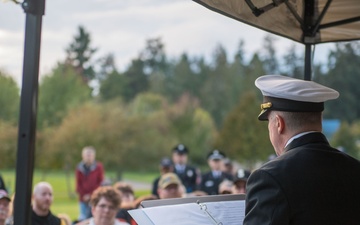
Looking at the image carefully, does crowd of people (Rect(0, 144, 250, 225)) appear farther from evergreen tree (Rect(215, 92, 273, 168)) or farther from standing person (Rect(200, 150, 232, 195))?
evergreen tree (Rect(215, 92, 273, 168))

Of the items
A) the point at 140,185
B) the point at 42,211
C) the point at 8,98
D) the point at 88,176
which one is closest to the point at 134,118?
the point at 140,185

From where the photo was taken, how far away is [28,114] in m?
2.40

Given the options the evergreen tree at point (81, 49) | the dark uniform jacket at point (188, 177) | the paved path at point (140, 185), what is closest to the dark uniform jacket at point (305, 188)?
the dark uniform jacket at point (188, 177)

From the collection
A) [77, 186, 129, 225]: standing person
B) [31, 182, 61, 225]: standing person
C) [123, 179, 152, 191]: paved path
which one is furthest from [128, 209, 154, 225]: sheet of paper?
[123, 179, 152, 191]: paved path

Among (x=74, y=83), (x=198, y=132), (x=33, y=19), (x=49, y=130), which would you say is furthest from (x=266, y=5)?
(x=198, y=132)

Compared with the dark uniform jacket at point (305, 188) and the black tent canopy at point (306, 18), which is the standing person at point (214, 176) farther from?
the dark uniform jacket at point (305, 188)

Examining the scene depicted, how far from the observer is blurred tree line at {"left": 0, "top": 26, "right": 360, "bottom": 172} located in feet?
108

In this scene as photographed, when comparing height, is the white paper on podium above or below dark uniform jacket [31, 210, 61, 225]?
above

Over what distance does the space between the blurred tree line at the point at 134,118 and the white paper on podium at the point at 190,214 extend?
22047 mm

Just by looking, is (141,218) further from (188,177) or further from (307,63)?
(188,177)

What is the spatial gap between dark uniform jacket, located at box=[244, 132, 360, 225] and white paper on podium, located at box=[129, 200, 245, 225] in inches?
14.0

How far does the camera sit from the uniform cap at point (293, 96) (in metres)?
2.46

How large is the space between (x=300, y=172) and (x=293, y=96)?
319mm

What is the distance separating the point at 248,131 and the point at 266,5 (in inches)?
1333
